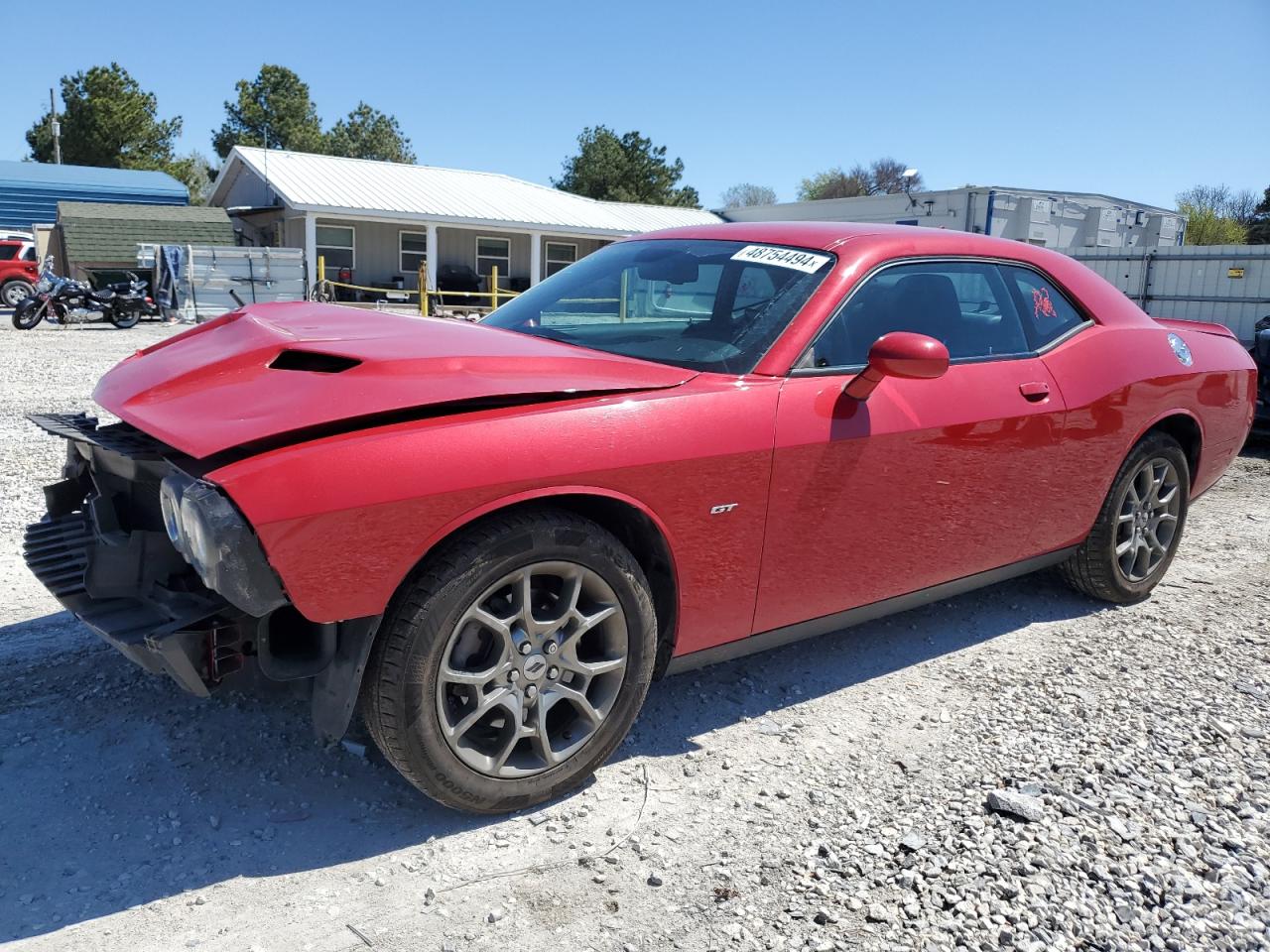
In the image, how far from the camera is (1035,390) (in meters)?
3.65

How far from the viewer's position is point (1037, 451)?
144 inches

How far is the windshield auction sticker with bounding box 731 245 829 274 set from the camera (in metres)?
3.28

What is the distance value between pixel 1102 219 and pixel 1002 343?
80.4 feet

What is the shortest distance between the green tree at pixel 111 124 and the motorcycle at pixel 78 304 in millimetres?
30750

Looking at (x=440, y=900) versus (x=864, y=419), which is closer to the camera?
(x=440, y=900)

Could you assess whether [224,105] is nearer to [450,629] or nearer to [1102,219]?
[1102,219]

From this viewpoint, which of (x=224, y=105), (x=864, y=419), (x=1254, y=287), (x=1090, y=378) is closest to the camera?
(x=864, y=419)

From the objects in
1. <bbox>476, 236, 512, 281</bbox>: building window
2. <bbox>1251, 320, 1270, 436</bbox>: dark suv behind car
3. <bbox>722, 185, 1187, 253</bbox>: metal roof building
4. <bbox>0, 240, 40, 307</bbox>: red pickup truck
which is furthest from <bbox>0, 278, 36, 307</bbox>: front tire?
<bbox>1251, 320, 1270, 436</bbox>: dark suv behind car

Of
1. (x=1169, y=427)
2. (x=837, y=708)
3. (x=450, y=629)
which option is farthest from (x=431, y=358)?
(x=1169, y=427)

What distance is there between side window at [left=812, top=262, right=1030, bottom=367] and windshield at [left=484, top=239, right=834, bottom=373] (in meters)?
0.18

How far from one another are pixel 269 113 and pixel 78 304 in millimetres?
40882

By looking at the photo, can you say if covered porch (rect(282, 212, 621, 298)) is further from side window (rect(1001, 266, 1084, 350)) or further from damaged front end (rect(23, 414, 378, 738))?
damaged front end (rect(23, 414, 378, 738))

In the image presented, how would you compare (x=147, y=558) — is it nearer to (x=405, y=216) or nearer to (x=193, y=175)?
(x=405, y=216)

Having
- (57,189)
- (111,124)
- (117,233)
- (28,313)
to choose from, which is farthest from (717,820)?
(111,124)
